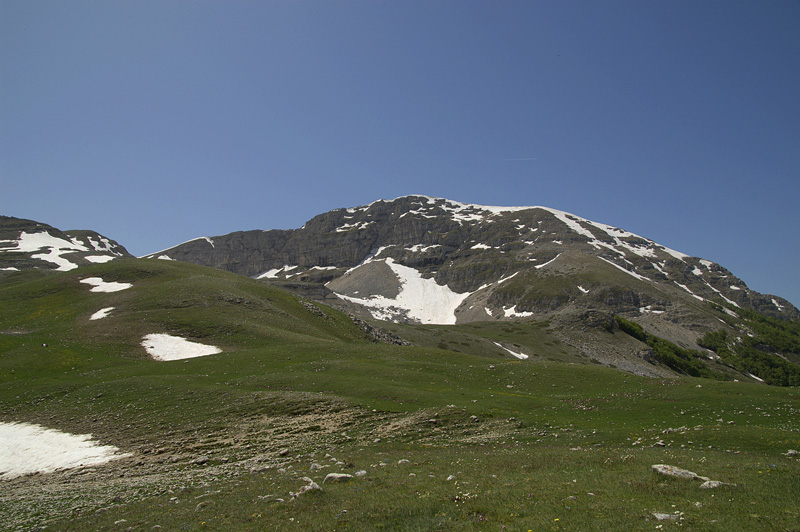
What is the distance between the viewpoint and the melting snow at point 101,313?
72.6 m

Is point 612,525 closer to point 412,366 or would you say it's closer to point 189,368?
point 412,366

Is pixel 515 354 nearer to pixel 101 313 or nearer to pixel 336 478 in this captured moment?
pixel 101 313

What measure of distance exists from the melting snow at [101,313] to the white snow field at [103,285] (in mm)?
13277

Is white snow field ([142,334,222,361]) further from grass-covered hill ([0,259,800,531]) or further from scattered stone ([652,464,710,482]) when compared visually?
scattered stone ([652,464,710,482])

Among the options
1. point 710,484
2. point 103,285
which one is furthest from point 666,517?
point 103,285

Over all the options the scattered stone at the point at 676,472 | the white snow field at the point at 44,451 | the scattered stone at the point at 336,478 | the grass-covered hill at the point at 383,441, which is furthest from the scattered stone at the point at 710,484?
the white snow field at the point at 44,451

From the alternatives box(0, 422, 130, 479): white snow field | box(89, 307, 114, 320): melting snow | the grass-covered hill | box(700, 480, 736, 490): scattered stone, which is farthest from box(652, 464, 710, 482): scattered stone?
box(89, 307, 114, 320): melting snow

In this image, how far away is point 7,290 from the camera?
90.0 m

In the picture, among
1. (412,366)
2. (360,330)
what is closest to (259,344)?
(412,366)

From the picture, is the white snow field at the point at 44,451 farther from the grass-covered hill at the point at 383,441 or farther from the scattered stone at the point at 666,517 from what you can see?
the scattered stone at the point at 666,517

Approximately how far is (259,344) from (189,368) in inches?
642

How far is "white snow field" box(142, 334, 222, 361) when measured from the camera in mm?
58688

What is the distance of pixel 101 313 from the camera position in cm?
7456

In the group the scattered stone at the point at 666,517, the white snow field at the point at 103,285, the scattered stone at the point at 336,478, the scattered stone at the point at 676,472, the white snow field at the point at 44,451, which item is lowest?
the white snow field at the point at 44,451
